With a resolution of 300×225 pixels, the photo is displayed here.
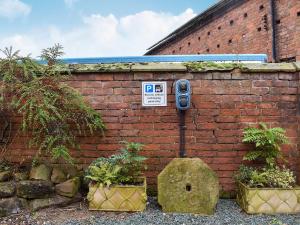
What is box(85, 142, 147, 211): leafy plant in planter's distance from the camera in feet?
12.6

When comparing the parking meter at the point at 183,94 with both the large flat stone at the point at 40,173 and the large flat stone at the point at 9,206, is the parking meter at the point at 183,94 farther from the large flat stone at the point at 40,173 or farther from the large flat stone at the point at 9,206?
the large flat stone at the point at 9,206

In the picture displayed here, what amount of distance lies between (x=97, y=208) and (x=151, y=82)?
1800mm

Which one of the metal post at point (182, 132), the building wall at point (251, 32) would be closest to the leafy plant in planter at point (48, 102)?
the metal post at point (182, 132)

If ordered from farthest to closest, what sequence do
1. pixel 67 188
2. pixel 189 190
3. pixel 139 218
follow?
1. pixel 67 188
2. pixel 189 190
3. pixel 139 218

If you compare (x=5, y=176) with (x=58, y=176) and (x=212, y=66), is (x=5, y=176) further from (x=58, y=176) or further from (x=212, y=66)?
(x=212, y=66)

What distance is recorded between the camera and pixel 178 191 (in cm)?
386

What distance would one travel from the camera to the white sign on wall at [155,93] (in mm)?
4438

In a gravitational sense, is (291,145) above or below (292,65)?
below

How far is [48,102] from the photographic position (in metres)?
3.96

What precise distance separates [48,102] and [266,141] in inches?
109

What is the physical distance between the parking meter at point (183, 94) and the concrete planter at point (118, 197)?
3.87 feet

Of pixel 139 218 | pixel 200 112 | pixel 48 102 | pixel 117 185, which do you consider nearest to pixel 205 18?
pixel 200 112

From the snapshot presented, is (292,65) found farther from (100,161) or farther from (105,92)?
(100,161)

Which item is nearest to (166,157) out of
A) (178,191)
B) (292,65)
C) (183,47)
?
(178,191)
